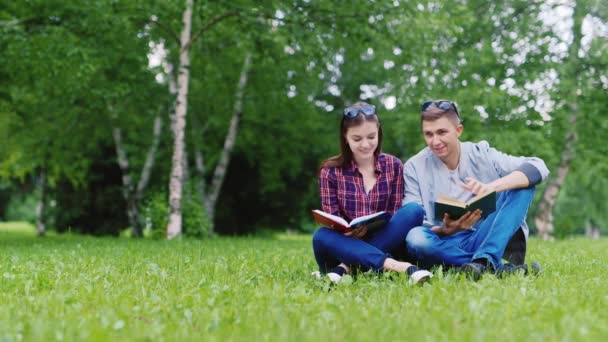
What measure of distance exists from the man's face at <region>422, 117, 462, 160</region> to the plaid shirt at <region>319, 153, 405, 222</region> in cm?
41

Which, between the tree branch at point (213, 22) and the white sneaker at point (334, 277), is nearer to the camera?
the white sneaker at point (334, 277)

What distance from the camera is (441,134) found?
530 centimetres

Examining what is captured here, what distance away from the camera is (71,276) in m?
5.57

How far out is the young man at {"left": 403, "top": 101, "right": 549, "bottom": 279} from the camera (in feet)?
16.5

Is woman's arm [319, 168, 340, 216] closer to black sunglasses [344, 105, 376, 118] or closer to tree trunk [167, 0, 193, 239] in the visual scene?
black sunglasses [344, 105, 376, 118]

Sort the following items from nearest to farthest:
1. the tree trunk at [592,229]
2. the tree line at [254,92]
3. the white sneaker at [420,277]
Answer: the white sneaker at [420,277], the tree line at [254,92], the tree trunk at [592,229]

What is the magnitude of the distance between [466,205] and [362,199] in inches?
42.3

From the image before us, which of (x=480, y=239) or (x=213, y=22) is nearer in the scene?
(x=480, y=239)

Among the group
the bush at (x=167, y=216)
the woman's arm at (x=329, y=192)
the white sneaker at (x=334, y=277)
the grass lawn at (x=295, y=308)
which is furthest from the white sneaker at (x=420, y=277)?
the bush at (x=167, y=216)

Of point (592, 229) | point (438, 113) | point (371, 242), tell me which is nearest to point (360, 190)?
point (371, 242)

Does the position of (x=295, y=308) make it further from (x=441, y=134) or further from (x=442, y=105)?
(x=442, y=105)

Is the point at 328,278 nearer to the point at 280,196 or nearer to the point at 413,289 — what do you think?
the point at 413,289

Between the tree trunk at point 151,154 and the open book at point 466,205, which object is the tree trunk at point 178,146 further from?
the open book at point 466,205

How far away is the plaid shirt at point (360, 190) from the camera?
553 centimetres
